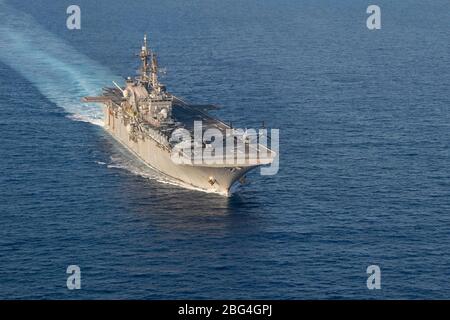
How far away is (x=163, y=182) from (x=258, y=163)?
1779 centimetres

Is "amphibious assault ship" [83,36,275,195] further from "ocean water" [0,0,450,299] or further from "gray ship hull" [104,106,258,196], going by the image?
"ocean water" [0,0,450,299]

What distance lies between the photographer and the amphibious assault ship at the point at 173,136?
136125 millimetres

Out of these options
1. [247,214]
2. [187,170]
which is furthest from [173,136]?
[247,214]

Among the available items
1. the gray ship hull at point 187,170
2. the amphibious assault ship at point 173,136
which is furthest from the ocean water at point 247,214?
the amphibious assault ship at point 173,136

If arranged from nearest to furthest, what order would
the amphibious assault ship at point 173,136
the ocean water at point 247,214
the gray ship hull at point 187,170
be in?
the ocean water at point 247,214 → the amphibious assault ship at point 173,136 → the gray ship hull at point 187,170

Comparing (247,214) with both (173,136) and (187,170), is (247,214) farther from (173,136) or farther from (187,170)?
(173,136)

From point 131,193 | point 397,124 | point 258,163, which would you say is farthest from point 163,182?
point 397,124

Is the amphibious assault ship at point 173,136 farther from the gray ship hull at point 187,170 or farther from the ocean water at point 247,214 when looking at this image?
the ocean water at point 247,214

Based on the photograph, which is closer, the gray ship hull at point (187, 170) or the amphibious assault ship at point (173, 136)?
the amphibious assault ship at point (173, 136)

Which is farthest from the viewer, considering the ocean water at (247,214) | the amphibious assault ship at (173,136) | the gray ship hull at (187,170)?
the gray ship hull at (187,170)

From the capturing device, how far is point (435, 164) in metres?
150

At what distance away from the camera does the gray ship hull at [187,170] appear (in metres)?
136
